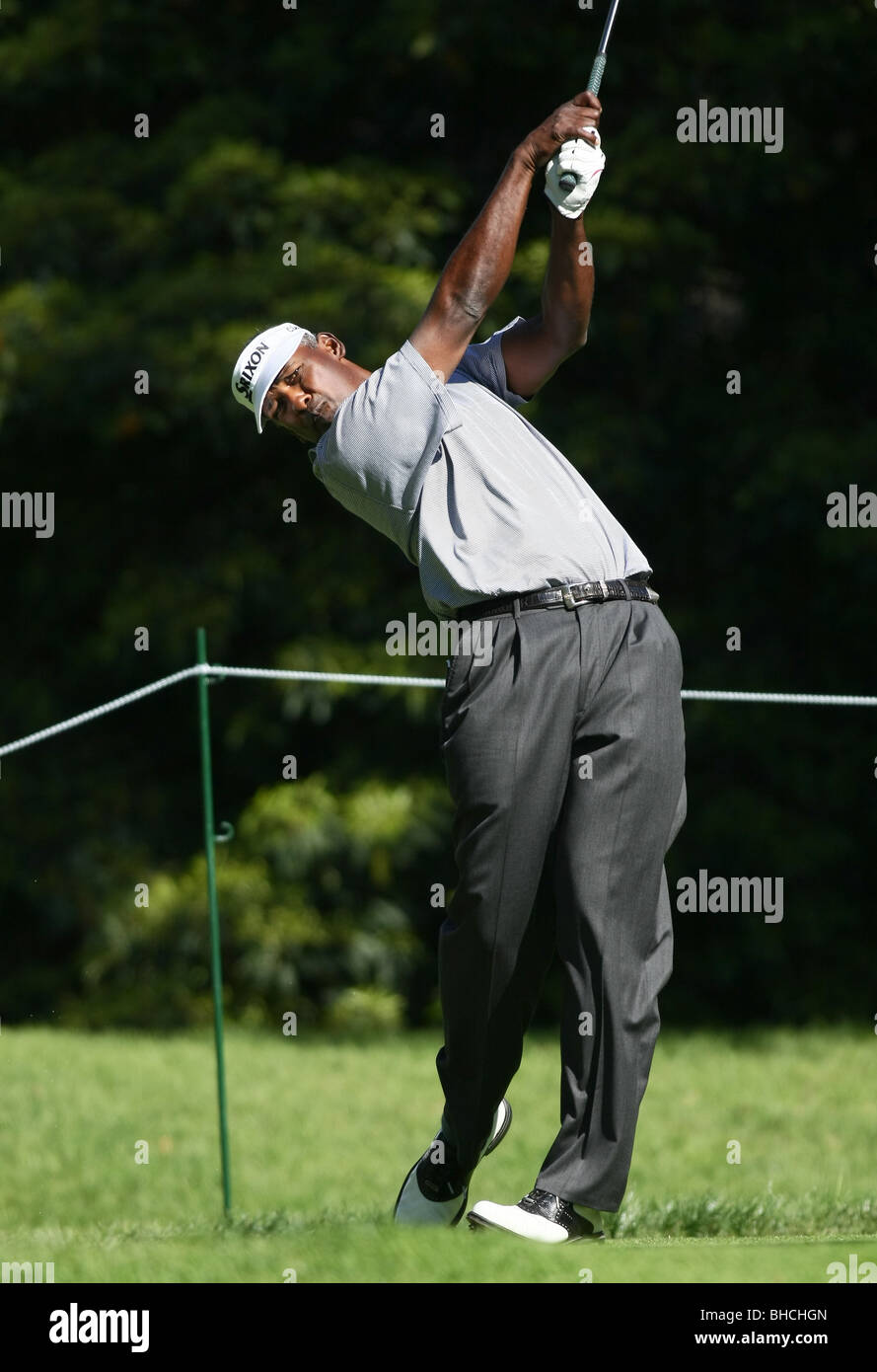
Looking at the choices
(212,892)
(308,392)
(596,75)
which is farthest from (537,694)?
(212,892)

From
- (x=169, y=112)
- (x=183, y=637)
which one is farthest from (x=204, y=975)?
(x=169, y=112)

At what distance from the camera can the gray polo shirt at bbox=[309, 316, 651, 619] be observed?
318cm

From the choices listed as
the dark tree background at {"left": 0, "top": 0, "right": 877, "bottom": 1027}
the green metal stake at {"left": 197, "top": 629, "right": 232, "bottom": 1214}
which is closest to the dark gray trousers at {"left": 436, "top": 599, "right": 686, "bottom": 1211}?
the green metal stake at {"left": 197, "top": 629, "right": 232, "bottom": 1214}

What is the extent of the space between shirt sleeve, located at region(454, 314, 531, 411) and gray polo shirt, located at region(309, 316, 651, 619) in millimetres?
220

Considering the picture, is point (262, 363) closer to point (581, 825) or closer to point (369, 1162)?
point (581, 825)

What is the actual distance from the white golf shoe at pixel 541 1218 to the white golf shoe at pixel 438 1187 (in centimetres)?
32

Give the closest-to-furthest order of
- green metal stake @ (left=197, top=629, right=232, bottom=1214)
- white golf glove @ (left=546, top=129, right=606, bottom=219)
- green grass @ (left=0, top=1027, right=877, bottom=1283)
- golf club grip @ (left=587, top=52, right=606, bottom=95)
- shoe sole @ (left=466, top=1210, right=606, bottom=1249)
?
green grass @ (left=0, top=1027, right=877, bottom=1283) → shoe sole @ (left=466, top=1210, right=606, bottom=1249) → white golf glove @ (left=546, top=129, right=606, bottom=219) → golf club grip @ (left=587, top=52, right=606, bottom=95) → green metal stake @ (left=197, top=629, right=232, bottom=1214)

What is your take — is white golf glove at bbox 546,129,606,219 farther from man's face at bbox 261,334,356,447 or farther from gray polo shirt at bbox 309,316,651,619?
man's face at bbox 261,334,356,447

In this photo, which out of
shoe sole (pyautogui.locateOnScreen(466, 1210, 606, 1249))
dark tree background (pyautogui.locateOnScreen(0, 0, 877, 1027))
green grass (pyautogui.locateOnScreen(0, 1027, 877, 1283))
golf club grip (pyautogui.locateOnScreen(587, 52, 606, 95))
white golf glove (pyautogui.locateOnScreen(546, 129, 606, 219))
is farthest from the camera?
dark tree background (pyautogui.locateOnScreen(0, 0, 877, 1027))

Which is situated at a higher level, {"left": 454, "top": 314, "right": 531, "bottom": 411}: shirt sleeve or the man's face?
{"left": 454, "top": 314, "right": 531, "bottom": 411}: shirt sleeve

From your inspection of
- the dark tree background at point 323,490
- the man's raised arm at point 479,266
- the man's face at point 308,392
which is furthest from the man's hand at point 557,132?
the dark tree background at point 323,490

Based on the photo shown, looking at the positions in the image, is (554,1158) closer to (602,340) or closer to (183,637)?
(183,637)

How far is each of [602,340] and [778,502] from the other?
1.24m

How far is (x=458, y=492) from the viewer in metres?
3.24
